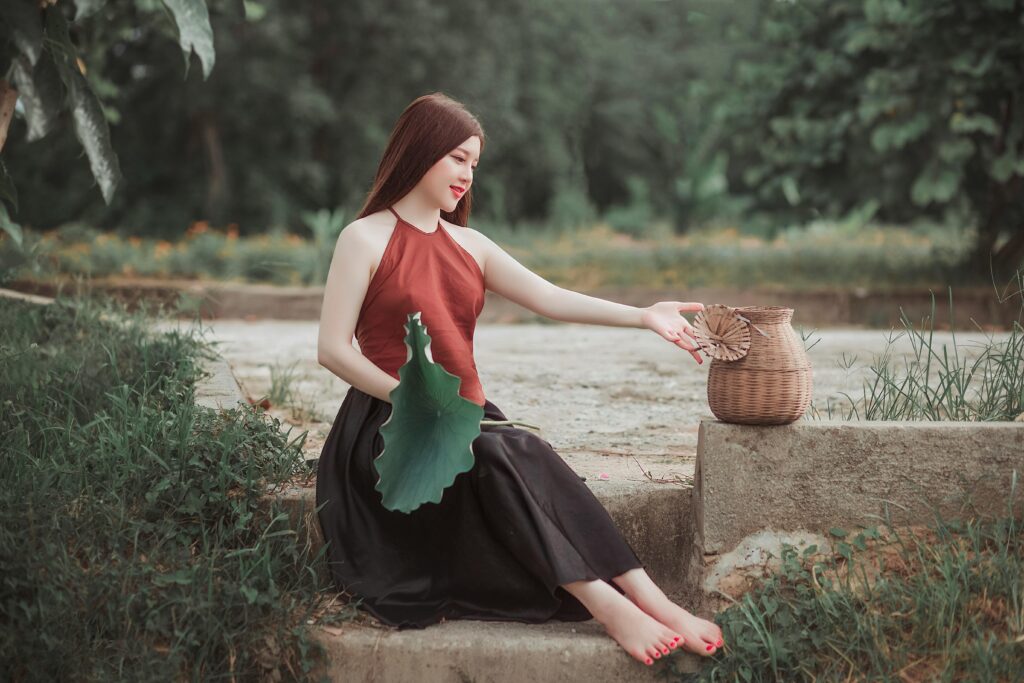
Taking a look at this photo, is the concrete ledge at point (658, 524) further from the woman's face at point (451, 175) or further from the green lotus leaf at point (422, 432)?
the woman's face at point (451, 175)

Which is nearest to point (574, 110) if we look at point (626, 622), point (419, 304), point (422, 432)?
point (419, 304)

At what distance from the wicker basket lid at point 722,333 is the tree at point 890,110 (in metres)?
5.07

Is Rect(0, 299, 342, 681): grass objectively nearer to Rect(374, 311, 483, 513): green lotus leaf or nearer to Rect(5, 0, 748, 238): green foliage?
Rect(374, 311, 483, 513): green lotus leaf

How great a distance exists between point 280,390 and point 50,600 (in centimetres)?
175

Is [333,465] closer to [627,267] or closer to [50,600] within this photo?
[50,600]

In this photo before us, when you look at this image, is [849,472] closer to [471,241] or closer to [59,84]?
[471,241]

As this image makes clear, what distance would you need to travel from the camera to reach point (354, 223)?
109 inches

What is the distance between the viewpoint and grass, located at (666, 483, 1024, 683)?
2.37 metres

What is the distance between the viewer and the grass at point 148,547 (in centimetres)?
242

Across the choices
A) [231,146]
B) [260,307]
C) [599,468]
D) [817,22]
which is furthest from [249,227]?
[599,468]

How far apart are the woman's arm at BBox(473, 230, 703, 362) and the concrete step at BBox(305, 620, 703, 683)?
78 centimetres

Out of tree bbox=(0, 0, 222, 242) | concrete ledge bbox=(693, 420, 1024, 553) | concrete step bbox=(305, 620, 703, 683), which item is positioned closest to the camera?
concrete step bbox=(305, 620, 703, 683)

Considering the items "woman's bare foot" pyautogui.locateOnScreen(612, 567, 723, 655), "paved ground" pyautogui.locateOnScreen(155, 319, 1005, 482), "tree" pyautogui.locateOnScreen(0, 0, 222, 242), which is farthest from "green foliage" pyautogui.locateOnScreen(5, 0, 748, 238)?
"woman's bare foot" pyautogui.locateOnScreen(612, 567, 723, 655)

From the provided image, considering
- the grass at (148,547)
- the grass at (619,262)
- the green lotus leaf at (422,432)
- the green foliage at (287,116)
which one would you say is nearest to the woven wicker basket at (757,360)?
the green lotus leaf at (422,432)
